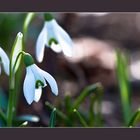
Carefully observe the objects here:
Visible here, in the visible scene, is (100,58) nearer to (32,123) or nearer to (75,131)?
(32,123)

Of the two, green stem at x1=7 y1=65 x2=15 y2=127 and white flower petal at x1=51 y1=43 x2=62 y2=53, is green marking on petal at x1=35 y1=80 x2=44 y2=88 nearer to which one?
green stem at x1=7 y1=65 x2=15 y2=127

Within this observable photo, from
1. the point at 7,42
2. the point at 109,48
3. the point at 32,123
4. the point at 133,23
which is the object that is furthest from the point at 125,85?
the point at 133,23

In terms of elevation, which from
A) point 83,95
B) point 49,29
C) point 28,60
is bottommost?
point 83,95

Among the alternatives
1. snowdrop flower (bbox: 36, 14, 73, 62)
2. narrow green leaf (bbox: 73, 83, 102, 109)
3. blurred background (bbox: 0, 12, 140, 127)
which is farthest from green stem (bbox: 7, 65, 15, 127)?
blurred background (bbox: 0, 12, 140, 127)

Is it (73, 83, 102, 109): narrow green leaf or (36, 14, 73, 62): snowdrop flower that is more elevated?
(36, 14, 73, 62): snowdrop flower

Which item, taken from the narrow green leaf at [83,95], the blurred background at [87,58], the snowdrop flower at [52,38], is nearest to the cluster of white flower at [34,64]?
the snowdrop flower at [52,38]

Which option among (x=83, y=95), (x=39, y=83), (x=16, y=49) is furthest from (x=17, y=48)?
(x=83, y=95)

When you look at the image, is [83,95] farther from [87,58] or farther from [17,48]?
[87,58]
